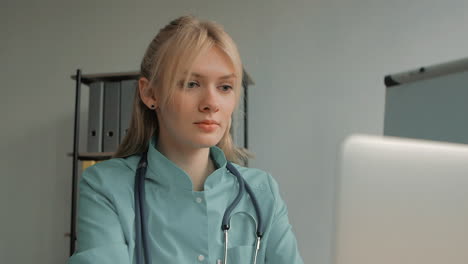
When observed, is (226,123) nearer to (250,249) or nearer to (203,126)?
(203,126)

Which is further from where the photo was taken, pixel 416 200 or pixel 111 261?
pixel 111 261

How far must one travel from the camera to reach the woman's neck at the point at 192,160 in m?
0.93

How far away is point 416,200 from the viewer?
0.94 feet

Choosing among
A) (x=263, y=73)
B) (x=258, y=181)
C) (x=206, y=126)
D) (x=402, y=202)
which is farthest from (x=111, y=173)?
(x=263, y=73)

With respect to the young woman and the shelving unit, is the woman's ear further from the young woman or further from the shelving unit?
the shelving unit

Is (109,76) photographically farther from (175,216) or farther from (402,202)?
(402,202)

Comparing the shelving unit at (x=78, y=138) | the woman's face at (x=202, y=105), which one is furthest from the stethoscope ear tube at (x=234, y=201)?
the shelving unit at (x=78, y=138)

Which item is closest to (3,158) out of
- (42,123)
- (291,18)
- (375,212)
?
(42,123)

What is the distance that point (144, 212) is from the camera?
2.78 feet

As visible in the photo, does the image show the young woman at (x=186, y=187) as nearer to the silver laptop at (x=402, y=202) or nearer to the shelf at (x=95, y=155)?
the silver laptop at (x=402, y=202)

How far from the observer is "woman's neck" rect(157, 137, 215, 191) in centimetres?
93

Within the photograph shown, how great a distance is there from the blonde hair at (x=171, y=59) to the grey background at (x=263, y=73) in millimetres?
1207

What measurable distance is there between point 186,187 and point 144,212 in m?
0.11

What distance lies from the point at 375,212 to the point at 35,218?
7.83 ft
